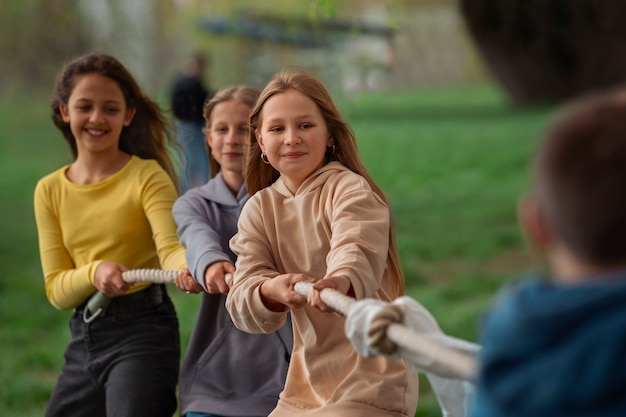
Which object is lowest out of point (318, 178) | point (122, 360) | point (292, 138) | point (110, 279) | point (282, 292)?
point (122, 360)

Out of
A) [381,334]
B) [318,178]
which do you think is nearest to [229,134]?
[318,178]

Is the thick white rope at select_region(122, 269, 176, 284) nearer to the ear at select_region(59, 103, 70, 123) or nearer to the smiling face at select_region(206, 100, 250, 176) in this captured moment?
the smiling face at select_region(206, 100, 250, 176)

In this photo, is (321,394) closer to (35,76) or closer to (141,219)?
(141,219)

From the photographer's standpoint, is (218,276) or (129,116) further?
(129,116)

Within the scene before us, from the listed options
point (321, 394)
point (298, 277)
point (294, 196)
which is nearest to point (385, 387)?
point (321, 394)

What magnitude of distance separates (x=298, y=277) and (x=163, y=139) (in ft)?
5.17

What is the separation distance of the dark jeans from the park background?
6.35 feet

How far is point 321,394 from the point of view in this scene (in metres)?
2.92

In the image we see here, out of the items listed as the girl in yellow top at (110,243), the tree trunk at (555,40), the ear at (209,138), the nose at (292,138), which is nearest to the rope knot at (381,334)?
the nose at (292,138)

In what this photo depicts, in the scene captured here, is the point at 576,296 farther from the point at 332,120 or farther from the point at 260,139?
the point at 260,139

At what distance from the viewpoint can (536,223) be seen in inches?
67.3

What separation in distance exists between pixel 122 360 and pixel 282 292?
3.86 ft

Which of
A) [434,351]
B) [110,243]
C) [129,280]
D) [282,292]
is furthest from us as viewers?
[110,243]

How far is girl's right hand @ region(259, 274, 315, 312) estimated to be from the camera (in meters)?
2.75
